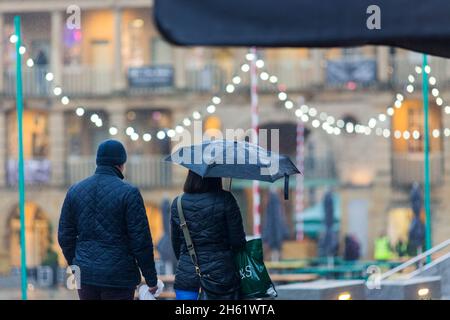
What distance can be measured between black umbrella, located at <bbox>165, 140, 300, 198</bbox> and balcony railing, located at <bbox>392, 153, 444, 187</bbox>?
37.3m

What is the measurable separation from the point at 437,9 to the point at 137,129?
4493 cm

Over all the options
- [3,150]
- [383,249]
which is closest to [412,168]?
[383,249]

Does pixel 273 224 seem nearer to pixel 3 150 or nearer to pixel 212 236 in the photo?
pixel 3 150

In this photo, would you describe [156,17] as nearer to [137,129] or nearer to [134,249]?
[134,249]

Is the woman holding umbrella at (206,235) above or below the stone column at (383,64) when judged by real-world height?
below

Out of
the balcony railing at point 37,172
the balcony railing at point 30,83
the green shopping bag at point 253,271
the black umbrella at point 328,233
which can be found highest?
the balcony railing at point 30,83

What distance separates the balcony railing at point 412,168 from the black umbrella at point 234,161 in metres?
37.3

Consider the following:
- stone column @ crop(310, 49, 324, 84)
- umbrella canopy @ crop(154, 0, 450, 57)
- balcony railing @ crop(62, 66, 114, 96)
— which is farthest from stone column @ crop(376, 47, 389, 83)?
umbrella canopy @ crop(154, 0, 450, 57)

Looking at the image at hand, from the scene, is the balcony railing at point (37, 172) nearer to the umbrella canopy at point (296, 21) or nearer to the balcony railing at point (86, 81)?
the balcony railing at point (86, 81)

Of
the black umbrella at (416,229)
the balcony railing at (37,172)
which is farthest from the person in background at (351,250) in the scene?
the balcony railing at (37,172)

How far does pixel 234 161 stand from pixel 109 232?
1186 millimetres

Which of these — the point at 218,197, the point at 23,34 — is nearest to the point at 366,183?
the point at 23,34

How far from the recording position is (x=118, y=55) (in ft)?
165

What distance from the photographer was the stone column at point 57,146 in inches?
2007
